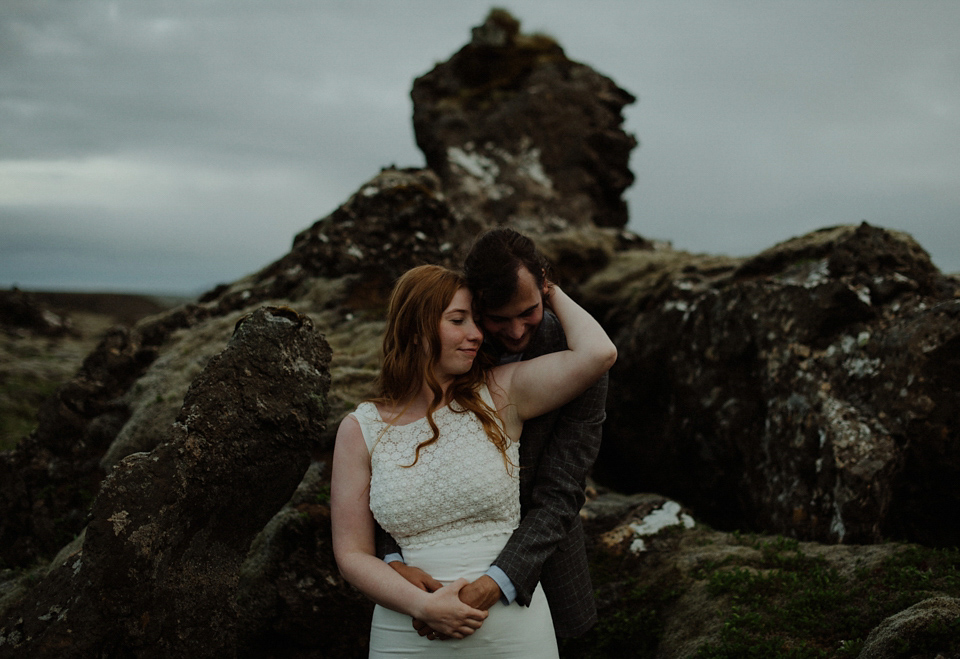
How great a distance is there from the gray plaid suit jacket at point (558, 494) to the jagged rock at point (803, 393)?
310 cm

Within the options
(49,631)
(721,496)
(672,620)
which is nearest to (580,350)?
(672,620)

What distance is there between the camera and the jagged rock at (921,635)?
11.1ft

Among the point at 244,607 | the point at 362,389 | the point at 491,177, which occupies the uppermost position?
the point at 491,177

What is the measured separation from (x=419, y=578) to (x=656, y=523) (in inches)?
138

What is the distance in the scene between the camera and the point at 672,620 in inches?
196

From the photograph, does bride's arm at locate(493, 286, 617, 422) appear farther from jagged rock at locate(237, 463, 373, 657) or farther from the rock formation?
jagged rock at locate(237, 463, 373, 657)

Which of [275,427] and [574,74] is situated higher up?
[574,74]

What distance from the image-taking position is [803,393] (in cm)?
673

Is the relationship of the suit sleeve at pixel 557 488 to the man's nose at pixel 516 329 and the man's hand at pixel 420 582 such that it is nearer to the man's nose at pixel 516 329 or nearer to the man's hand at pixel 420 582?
the man's hand at pixel 420 582

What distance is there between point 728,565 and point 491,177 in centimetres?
1168

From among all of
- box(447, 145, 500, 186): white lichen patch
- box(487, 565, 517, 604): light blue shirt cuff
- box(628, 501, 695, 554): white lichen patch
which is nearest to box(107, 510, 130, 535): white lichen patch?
box(487, 565, 517, 604): light blue shirt cuff

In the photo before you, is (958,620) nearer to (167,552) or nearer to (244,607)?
(167,552)

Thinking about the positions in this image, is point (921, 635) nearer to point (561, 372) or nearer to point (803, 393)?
point (561, 372)

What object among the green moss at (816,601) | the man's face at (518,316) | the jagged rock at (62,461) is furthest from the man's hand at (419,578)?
the jagged rock at (62,461)
